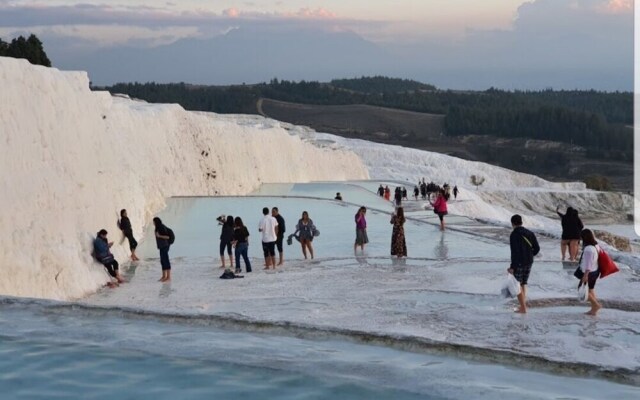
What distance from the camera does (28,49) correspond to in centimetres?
3938

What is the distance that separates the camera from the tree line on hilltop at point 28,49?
38.1m

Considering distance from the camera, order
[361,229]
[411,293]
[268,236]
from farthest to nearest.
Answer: [361,229]
[268,236]
[411,293]

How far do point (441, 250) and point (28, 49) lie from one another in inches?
978

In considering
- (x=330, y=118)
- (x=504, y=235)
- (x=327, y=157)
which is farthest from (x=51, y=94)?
(x=330, y=118)

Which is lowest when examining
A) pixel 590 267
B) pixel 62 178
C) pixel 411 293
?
pixel 411 293

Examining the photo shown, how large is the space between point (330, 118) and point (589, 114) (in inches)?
1408

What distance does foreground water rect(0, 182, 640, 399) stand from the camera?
22.2 feet

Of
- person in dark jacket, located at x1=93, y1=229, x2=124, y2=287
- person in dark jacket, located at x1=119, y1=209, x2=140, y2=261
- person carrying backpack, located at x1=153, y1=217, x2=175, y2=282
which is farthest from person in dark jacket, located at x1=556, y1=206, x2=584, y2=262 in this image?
person in dark jacket, located at x1=119, y1=209, x2=140, y2=261

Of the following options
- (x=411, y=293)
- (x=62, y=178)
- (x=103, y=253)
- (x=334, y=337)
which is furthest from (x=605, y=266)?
(x=62, y=178)

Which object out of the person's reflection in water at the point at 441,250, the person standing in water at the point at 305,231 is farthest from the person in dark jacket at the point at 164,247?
the person's reflection in water at the point at 441,250

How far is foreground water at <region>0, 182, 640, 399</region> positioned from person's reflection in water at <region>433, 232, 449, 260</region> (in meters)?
1.07

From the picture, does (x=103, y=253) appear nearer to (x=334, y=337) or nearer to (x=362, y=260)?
(x=362, y=260)

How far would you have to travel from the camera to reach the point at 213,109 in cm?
16112

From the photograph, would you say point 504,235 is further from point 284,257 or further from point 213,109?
point 213,109
